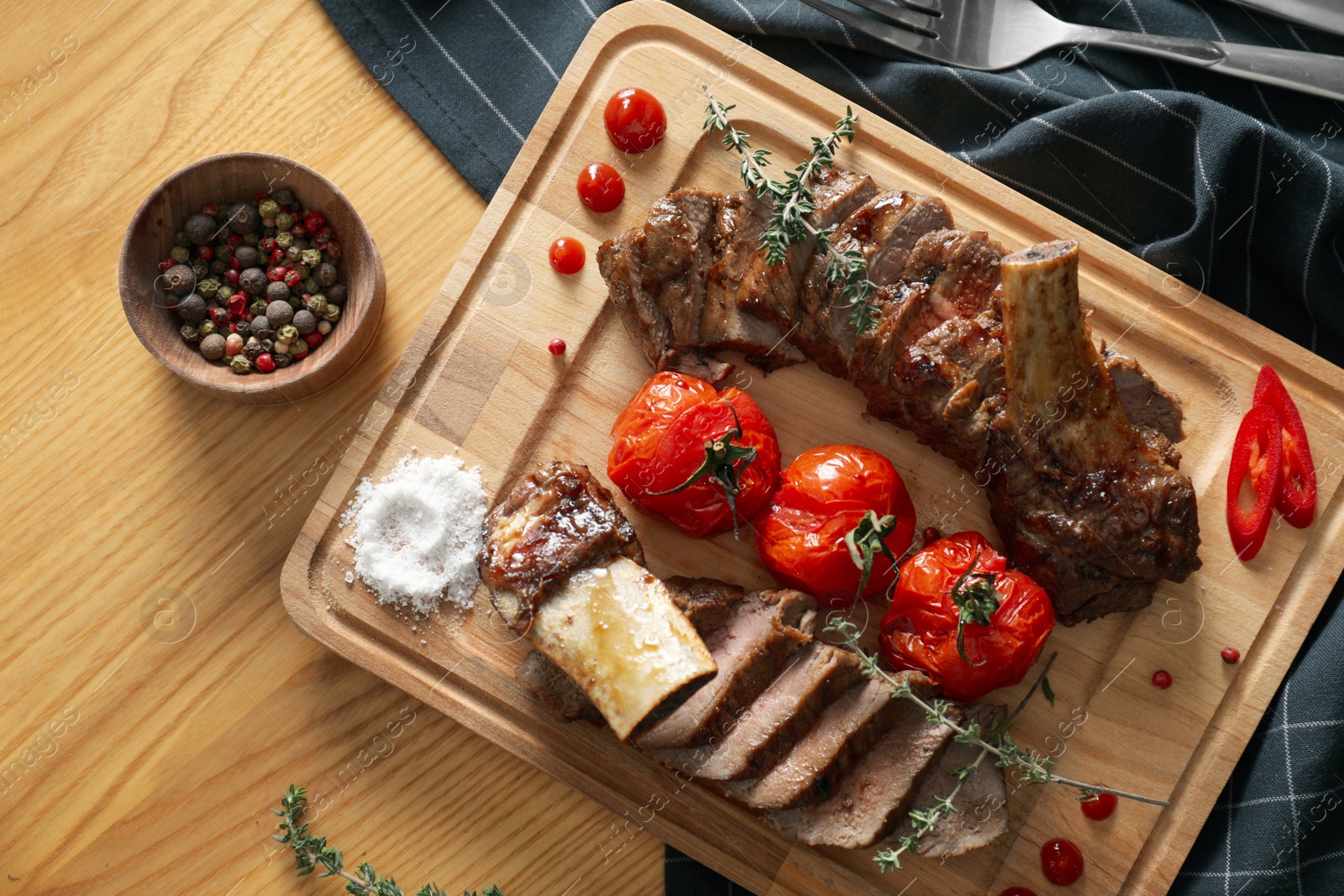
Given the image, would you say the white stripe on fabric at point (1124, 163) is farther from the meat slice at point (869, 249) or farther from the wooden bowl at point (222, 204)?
the wooden bowl at point (222, 204)

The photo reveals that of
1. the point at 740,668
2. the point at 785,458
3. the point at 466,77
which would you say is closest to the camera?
the point at 740,668

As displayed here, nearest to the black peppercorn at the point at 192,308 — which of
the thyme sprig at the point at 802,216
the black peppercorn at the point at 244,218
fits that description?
the black peppercorn at the point at 244,218

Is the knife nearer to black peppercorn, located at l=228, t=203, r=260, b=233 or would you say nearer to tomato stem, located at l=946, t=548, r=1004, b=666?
tomato stem, located at l=946, t=548, r=1004, b=666

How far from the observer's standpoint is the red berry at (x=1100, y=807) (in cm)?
425

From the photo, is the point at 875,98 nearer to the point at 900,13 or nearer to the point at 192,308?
the point at 900,13

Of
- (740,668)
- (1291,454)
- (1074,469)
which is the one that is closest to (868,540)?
(740,668)

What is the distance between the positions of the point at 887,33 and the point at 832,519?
94.9 inches

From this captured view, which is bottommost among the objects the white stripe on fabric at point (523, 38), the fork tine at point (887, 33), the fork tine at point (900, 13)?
the white stripe on fabric at point (523, 38)

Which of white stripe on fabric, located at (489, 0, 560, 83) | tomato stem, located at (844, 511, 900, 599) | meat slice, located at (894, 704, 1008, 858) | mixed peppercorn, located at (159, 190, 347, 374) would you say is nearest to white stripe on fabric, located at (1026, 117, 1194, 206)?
tomato stem, located at (844, 511, 900, 599)

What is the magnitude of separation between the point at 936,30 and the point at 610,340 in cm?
220

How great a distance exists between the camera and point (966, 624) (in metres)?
3.84

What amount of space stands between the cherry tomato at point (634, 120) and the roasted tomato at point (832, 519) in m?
1.68

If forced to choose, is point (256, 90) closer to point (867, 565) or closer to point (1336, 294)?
point (867, 565)

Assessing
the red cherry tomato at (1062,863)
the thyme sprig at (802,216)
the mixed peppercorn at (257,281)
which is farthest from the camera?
the mixed peppercorn at (257,281)
